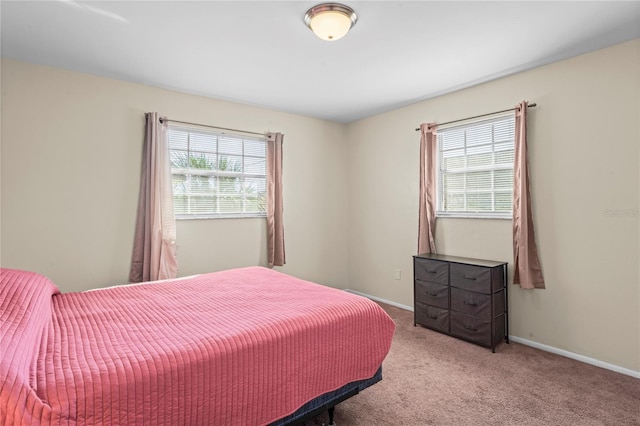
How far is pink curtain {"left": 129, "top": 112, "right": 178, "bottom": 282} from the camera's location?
329cm

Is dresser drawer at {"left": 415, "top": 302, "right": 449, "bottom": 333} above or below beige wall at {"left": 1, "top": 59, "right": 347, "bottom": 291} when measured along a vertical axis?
below

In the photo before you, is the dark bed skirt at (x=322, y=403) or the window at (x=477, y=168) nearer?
the dark bed skirt at (x=322, y=403)

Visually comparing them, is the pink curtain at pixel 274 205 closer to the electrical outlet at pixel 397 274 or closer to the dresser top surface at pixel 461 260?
the electrical outlet at pixel 397 274

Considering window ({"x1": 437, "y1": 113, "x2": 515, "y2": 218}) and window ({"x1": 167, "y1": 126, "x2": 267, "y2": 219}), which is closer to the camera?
window ({"x1": 437, "y1": 113, "x2": 515, "y2": 218})

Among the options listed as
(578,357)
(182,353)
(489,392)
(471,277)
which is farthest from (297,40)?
(578,357)

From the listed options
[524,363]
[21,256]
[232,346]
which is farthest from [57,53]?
[524,363]

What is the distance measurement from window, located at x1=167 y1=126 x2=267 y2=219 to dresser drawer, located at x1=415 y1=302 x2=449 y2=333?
211cm

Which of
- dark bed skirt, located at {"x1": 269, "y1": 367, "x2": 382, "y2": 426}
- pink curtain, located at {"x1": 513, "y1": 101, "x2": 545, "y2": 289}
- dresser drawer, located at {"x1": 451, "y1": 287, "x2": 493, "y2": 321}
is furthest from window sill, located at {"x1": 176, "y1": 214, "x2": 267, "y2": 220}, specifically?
pink curtain, located at {"x1": 513, "y1": 101, "x2": 545, "y2": 289}

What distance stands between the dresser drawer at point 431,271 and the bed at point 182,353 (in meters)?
1.43

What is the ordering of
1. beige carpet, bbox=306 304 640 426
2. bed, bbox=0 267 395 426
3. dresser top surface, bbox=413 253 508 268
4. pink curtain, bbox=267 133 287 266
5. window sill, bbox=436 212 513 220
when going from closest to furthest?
1. bed, bbox=0 267 395 426
2. beige carpet, bbox=306 304 640 426
3. dresser top surface, bbox=413 253 508 268
4. window sill, bbox=436 212 513 220
5. pink curtain, bbox=267 133 287 266

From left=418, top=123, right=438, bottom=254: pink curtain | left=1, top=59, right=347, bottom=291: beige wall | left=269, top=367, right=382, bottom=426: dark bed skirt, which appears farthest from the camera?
left=418, top=123, right=438, bottom=254: pink curtain

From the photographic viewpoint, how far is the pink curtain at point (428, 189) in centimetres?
377

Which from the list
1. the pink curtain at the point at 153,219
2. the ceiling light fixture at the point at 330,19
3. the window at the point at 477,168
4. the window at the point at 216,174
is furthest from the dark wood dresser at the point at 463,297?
the pink curtain at the point at 153,219

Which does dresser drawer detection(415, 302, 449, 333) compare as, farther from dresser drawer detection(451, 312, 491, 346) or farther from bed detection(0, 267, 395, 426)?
bed detection(0, 267, 395, 426)
